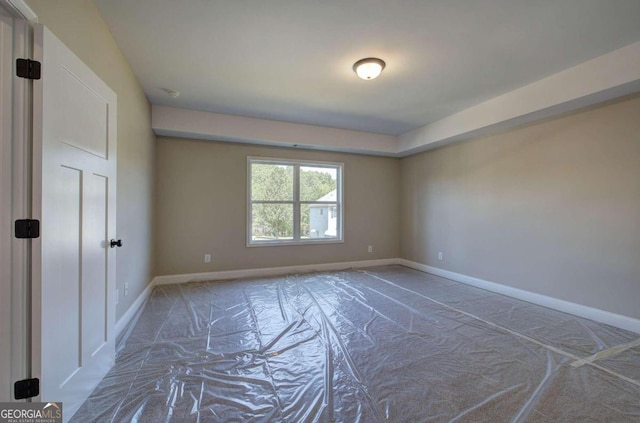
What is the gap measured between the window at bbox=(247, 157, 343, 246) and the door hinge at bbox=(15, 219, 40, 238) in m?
3.41

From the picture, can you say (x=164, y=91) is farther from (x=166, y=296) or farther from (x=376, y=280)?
(x=376, y=280)

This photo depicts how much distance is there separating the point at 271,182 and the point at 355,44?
116 inches

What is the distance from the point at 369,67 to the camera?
263cm

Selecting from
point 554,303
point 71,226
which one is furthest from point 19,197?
point 554,303

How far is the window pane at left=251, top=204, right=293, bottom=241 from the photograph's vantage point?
480 cm

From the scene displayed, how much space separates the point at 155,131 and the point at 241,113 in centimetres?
Answer: 126

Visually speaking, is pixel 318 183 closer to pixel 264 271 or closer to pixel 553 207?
pixel 264 271

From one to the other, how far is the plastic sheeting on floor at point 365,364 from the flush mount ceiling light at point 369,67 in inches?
100

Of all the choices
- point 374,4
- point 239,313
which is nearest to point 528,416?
point 239,313

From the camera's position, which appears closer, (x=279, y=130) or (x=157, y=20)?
(x=157, y=20)

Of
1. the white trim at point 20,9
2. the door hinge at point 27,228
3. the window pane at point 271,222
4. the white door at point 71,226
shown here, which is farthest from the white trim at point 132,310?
the white trim at point 20,9

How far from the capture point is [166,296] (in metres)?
3.58

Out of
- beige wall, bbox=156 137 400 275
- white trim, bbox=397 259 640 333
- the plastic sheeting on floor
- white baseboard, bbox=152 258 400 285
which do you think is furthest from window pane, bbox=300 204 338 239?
white trim, bbox=397 259 640 333

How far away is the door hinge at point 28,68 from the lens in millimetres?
1249
